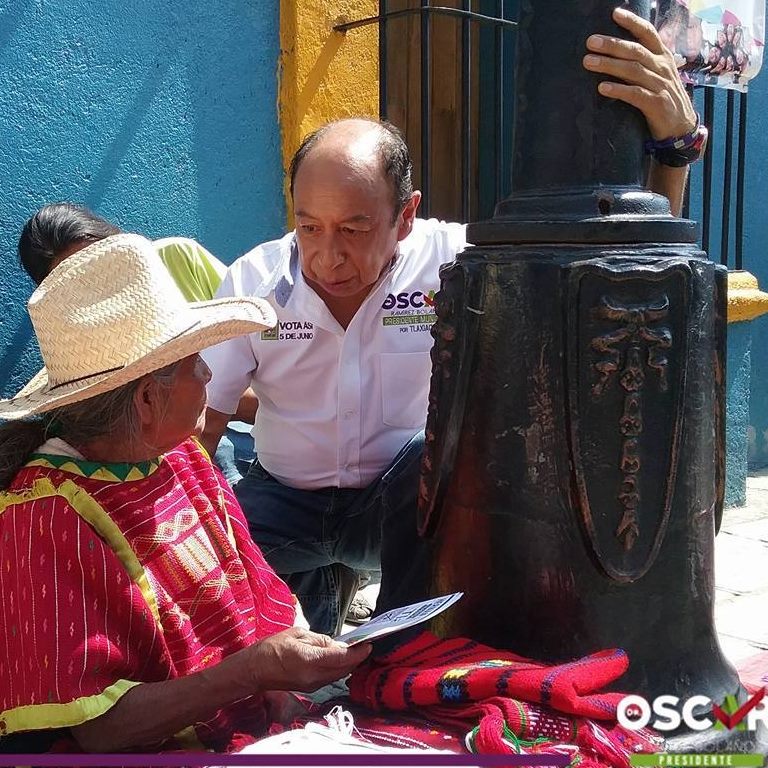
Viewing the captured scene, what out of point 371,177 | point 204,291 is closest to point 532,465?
point 371,177

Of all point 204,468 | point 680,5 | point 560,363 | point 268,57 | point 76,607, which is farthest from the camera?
point 680,5

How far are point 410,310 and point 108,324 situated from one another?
112cm

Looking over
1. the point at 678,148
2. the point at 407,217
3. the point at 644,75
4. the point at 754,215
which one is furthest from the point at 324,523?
the point at 754,215

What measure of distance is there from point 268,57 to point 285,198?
0.54 metres

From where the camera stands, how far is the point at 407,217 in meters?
2.77

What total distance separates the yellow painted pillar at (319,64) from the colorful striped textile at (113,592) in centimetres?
231

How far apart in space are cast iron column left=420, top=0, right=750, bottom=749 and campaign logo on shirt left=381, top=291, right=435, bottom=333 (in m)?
0.72

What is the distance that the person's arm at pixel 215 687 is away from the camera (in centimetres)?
167

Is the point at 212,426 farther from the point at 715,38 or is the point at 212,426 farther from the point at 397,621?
the point at 715,38

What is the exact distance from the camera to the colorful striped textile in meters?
1.64

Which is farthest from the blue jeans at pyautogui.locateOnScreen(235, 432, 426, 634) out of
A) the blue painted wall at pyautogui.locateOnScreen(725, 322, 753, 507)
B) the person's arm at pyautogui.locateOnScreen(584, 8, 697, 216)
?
the blue painted wall at pyautogui.locateOnScreen(725, 322, 753, 507)

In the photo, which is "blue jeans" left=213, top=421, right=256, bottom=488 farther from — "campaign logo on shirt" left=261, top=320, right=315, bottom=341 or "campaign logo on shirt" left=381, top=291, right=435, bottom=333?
"campaign logo on shirt" left=381, top=291, right=435, bottom=333

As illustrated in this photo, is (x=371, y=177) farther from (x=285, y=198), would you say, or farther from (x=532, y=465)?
(x=285, y=198)

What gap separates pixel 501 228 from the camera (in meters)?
1.97
